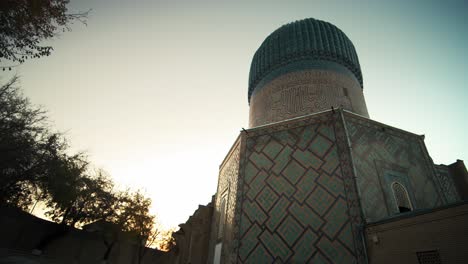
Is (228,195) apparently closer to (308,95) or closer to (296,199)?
(296,199)

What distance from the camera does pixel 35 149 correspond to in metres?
9.98

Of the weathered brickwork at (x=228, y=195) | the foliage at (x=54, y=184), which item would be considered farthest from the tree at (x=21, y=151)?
the weathered brickwork at (x=228, y=195)

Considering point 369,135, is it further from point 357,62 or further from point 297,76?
point 357,62

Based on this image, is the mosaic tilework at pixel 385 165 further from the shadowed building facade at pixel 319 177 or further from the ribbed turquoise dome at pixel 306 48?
the ribbed turquoise dome at pixel 306 48

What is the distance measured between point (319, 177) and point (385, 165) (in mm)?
1915

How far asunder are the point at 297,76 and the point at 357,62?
2.86m

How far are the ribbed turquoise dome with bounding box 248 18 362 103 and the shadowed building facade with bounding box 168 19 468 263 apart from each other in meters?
0.05

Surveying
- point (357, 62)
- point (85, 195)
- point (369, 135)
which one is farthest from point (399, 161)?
point (85, 195)

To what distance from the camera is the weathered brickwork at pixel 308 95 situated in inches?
324

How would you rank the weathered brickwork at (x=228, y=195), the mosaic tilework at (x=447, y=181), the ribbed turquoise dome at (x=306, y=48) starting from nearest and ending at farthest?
the weathered brickwork at (x=228, y=195), the mosaic tilework at (x=447, y=181), the ribbed turquoise dome at (x=306, y=48)

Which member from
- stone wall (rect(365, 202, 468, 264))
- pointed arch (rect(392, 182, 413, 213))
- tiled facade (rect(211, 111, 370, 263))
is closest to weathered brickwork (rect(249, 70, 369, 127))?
tiled facade (rect(211, 111, 370, 263))

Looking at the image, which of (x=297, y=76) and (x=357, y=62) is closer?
(x=297, y=76)

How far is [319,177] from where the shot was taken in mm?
6086

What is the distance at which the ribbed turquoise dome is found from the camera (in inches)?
357
